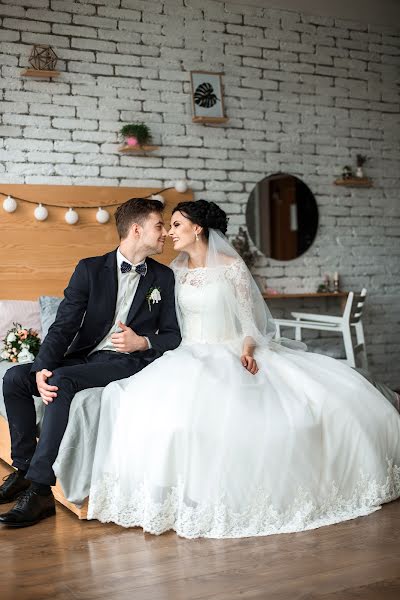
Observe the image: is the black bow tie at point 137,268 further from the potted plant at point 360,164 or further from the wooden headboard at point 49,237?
the potted plant at point 360,164

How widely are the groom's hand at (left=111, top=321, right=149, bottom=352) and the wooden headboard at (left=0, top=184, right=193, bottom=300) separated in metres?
2.17

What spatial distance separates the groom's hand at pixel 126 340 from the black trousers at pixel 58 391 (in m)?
0.07

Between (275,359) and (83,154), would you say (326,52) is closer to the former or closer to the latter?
(83,154)

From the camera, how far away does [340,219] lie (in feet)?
22.9

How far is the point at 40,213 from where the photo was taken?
18.8ft

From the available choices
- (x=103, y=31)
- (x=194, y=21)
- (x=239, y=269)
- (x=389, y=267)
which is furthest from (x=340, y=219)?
(x=239, y=269)

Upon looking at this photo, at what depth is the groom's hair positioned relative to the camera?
12.9 feet

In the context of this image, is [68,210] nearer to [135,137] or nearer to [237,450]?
[135,137]

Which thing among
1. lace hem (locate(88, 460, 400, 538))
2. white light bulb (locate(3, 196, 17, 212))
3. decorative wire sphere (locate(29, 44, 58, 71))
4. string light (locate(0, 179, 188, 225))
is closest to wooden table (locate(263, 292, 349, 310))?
string light (locate(0, 179, 188, 225))

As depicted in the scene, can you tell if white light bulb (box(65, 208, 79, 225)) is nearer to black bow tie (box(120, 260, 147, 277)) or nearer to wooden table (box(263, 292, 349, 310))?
wooden table (box(263, 292, 349, 310))

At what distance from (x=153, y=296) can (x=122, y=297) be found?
0.15 meters

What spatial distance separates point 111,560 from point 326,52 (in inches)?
207

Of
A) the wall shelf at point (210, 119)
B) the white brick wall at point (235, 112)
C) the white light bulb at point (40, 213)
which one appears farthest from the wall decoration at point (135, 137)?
the white light bulb at point (40, 213)

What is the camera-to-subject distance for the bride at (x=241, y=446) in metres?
3.14
